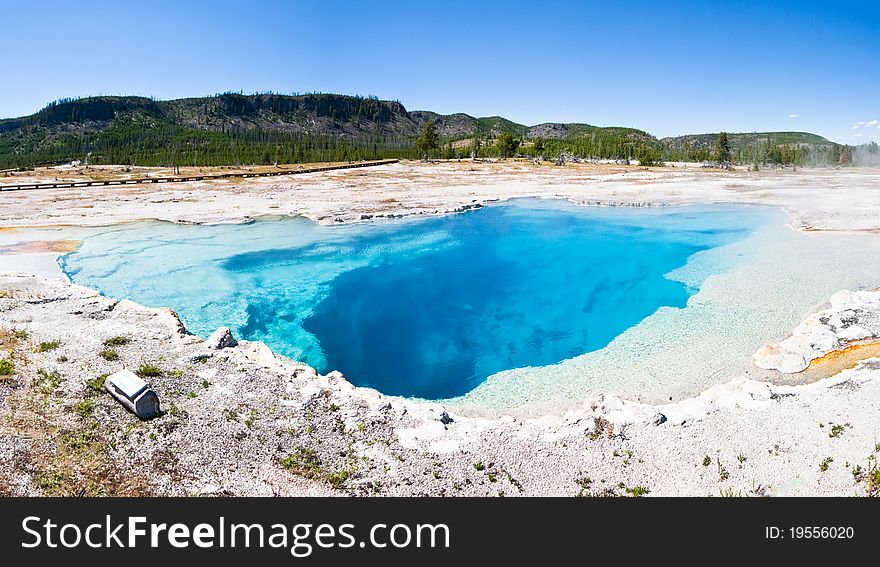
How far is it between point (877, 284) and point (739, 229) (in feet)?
61.9

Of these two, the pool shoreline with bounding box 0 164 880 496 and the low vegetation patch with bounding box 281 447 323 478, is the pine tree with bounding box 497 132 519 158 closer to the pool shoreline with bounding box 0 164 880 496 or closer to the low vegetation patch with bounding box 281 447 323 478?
the pool shoreline with bounding box 0 164 880 496

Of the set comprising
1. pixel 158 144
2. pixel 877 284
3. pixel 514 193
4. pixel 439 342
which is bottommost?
pixel 439 342

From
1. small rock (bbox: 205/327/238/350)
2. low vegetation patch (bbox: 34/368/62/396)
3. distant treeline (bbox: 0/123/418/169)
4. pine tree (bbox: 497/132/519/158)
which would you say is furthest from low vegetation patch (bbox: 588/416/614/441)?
pine tree (bbox: 497/132/519/158)

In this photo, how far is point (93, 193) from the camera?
58000mm

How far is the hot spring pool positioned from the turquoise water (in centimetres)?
11

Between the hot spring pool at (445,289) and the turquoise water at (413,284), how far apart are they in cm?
11

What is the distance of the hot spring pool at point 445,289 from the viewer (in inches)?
707

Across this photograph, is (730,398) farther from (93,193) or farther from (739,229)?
(93,193)

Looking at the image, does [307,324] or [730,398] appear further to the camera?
[307,324]

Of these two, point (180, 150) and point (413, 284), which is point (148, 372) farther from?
point (180, 150)

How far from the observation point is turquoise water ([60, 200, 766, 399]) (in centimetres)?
1930

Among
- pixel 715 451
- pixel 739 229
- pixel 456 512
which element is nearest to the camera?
pixel 456 512

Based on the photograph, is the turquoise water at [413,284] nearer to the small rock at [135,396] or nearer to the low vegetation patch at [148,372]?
the low vegetation patch at [148,372]

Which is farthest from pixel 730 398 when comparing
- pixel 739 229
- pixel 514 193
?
pixel 514 193
